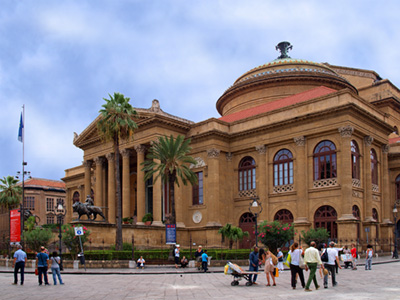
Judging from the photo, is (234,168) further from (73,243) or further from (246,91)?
(73,243)

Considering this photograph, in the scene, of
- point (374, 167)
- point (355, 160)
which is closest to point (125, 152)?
point (355, 160)

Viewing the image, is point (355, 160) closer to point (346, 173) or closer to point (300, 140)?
point (346, 173)

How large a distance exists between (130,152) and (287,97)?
17.9 meters

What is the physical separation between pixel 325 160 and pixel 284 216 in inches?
254

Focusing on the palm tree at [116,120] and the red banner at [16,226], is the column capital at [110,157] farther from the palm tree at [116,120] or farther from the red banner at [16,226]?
the red banner at [16,226]

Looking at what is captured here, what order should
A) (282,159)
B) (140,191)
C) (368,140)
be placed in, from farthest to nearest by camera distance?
(140,191) → (282,159) → (368,140)

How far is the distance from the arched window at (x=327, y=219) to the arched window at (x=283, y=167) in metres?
4.17

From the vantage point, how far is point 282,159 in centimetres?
4356

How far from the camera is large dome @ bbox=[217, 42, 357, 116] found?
52.0m

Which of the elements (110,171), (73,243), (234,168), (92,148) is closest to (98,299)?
(73,243)

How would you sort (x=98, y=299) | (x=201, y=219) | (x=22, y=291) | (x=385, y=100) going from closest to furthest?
(x=98, y=299) → (x=22, y=291) → (x=201, y=219) → (x=385, y=100)

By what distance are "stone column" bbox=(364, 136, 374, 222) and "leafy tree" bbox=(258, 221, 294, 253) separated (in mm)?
9705

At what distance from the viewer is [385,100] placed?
53.2 m

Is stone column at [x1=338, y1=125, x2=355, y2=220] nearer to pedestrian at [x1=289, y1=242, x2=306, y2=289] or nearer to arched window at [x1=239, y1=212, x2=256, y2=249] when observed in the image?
arched window at [x1=239, y1=212, x2=256, y2=249]
